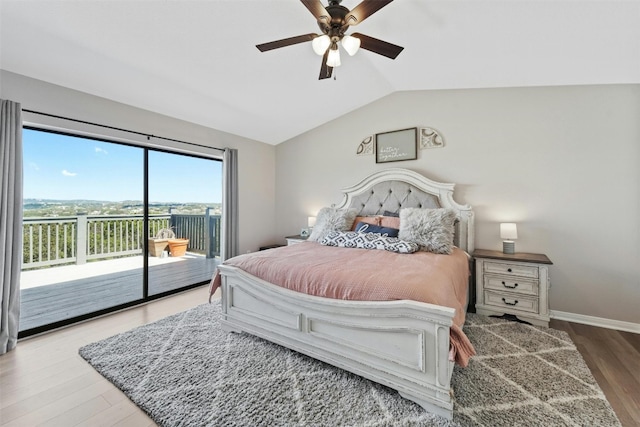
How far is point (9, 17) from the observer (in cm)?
184

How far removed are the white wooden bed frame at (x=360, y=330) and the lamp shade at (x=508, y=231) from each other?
1.94m

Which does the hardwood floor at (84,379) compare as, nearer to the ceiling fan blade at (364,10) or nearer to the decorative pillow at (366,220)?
the decorative pillow at (366,220)

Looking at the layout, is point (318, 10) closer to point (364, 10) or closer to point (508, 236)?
point (364, 10)

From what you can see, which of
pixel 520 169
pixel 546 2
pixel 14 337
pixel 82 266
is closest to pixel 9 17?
pixel 14 337

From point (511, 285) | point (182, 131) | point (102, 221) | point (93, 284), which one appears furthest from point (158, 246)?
point (511, 285)

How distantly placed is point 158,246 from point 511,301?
481 centimetres

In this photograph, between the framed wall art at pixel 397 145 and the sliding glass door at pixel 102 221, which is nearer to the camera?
the sliding glass door at pixel 102 221

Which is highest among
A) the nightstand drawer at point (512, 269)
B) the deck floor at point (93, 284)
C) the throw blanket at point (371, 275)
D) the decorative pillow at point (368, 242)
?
the decorative pillow at point (368, 242)

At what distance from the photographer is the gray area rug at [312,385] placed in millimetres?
1487

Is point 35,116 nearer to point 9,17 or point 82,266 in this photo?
point 9,17

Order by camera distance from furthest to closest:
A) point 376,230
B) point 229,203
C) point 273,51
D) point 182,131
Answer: point 229,203 → point 182,131 → point 376,230 → point 273,51

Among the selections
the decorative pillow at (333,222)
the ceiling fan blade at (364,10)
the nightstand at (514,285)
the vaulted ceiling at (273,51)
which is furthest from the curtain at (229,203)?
the nightstand at (514,285)

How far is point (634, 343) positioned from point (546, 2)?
287 cm

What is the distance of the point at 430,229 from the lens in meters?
2.78
